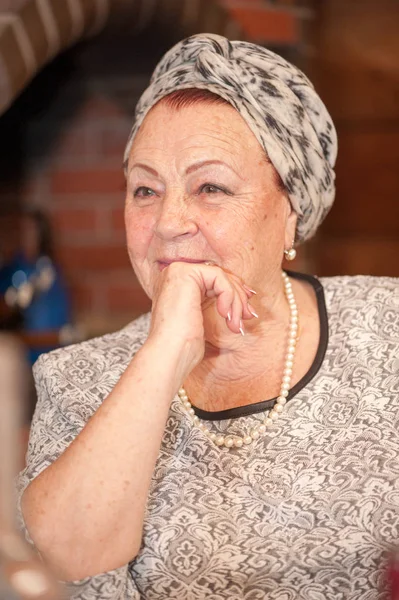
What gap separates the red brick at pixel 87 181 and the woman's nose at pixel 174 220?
173 centimetres

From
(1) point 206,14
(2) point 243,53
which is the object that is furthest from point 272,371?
(1) point 206,14

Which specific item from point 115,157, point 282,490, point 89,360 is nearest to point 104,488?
point 282,490

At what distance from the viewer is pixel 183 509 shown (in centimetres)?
131

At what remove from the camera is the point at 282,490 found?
1319mm

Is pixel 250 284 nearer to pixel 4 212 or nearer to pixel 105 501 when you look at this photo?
pixel 105 501

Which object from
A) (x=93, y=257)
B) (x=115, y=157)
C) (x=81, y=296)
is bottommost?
(x=81, y=296)

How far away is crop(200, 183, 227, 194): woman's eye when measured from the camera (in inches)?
56.2

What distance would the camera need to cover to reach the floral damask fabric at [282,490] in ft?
4.13

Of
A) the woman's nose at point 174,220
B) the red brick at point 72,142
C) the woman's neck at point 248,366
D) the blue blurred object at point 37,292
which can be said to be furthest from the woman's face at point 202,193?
the red brick at point 72,142

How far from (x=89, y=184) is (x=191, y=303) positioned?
76.6 inches

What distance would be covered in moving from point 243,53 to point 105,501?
87cm

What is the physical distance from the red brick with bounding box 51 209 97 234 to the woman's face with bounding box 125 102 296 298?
1.68 metres

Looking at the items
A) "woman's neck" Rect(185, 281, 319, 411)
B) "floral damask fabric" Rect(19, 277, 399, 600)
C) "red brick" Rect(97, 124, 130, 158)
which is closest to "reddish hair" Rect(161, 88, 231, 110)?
"woman's neck" Rect(185, 281, 319, 411)

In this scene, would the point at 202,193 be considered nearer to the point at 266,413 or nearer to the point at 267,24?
the point at 266,413
